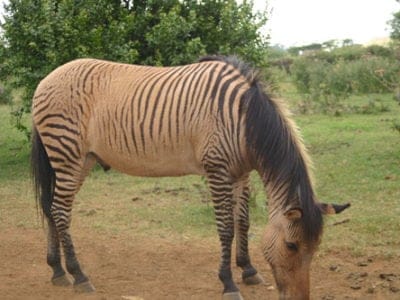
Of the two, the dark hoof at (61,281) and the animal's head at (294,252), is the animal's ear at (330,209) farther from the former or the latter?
the dark hoof at (61,281)

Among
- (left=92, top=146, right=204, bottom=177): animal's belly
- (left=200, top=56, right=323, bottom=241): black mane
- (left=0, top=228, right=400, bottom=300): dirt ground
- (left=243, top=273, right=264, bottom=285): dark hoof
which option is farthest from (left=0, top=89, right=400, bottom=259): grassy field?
(left=200, top=56, right=323, bottom=241): black mane

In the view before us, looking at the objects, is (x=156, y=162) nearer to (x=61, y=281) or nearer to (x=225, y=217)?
(x=225, y=217)

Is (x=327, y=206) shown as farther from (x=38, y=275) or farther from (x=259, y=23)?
(x=259, y=23)

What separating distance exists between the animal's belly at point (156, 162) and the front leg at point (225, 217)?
285 millimetres

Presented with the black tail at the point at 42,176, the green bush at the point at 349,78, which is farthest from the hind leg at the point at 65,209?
the green bush at the point at 349,78

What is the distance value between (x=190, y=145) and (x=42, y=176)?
167 cm

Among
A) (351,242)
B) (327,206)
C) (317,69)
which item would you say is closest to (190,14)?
(351,242)

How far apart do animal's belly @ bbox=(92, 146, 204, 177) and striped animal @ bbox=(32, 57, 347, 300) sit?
0.01 metres

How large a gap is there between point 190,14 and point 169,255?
6.24 metres

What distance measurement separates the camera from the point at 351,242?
22.7 ft

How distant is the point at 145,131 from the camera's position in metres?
5.70

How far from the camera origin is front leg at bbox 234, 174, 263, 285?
586cm

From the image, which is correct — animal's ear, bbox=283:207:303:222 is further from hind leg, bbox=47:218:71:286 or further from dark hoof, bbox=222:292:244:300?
hind leg, bbox=47:218:71:286

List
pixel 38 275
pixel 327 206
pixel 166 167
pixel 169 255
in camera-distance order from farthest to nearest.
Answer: pixel 169 255, pixel 38 275, pixel 166 167, pixel 327 206
